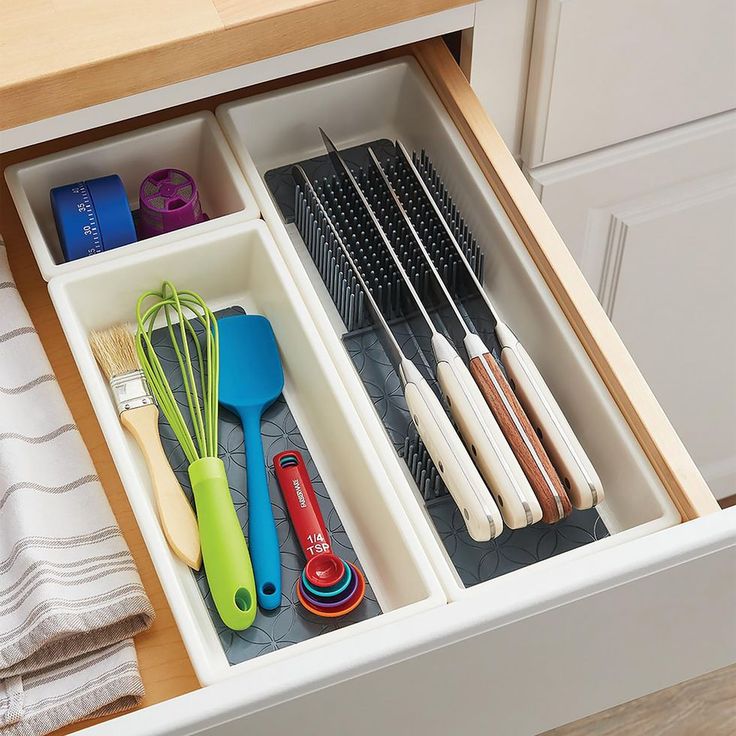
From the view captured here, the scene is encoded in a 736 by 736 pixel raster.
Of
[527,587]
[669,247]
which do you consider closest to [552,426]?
[527,587]

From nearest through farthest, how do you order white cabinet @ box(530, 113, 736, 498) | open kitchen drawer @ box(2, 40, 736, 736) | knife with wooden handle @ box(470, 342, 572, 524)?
open kitchen drawer @ box(2, 40, 736, 736)
knife with wooden handle @ box(470, 342, 572, 524)
white cabinet @ box(530, 113, 736, 498)

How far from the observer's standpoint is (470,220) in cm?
90

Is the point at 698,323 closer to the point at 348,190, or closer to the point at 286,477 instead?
the point at 348,190

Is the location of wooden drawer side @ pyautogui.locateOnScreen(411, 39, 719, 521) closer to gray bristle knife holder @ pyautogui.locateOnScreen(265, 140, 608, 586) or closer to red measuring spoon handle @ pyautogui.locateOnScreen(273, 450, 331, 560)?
gray bristle knife holder @ pyautogui.locateOnScreen(265, 140, 608, 586)

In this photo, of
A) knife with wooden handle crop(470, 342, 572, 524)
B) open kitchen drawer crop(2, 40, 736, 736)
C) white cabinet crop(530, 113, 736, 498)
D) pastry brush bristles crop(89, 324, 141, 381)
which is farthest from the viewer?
white cabinet crop(530, 113, 736, 498)

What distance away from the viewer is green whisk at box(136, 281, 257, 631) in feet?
2.39

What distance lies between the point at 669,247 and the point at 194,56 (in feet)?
2.10

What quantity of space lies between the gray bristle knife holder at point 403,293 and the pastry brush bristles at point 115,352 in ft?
0.57

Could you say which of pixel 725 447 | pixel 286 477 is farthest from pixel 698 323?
pixel 286 477

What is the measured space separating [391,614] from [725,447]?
1.02m

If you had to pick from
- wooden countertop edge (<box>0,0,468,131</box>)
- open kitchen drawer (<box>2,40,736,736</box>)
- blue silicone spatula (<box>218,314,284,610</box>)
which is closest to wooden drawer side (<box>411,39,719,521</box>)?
open kitchen drawer (<box>2,40,736,736</box>)

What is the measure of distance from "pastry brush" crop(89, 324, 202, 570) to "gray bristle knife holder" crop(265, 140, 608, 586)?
169mm

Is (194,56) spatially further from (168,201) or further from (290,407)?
(290,407)

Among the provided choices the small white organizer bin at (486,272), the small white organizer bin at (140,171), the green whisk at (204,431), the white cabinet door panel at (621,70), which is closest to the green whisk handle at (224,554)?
the green whisk at (204,431)
